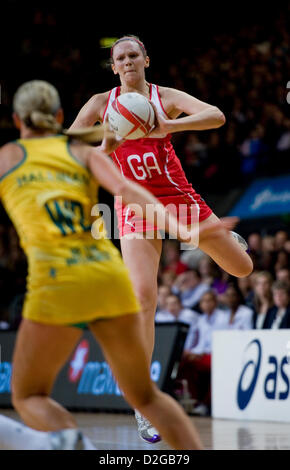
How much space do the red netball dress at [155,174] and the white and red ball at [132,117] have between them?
1.39 feet

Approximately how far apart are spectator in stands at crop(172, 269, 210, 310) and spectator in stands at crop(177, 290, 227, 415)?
2.33ft

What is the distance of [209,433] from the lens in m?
7.02

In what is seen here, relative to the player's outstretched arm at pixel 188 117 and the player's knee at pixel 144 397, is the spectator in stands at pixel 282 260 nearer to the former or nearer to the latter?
the player's outstretched arm at pixel 188 117

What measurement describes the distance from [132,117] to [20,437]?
2.27m

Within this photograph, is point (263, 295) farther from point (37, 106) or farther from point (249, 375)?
point (37, 106)

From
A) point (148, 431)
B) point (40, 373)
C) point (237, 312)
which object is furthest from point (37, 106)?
→ point (237, 312)

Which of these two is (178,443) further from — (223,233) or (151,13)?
(151,13)

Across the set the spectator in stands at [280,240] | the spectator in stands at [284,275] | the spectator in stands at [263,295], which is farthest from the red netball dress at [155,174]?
the spectator in stands at [280,240]

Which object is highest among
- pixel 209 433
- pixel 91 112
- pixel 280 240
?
pixel 280 240

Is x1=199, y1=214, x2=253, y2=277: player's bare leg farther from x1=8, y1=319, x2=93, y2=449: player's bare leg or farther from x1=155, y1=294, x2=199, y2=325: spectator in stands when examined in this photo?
x1=155, y1=294, x2=199, y2=325: spectator in stands

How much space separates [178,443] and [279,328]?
5.81 meters

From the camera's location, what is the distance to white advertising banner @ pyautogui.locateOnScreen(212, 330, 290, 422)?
26.6 ft

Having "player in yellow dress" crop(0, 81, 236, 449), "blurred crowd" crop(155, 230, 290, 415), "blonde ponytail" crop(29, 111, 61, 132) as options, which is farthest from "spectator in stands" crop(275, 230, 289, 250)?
"blonde ponytail" crop(29, 111, 61, 132)
